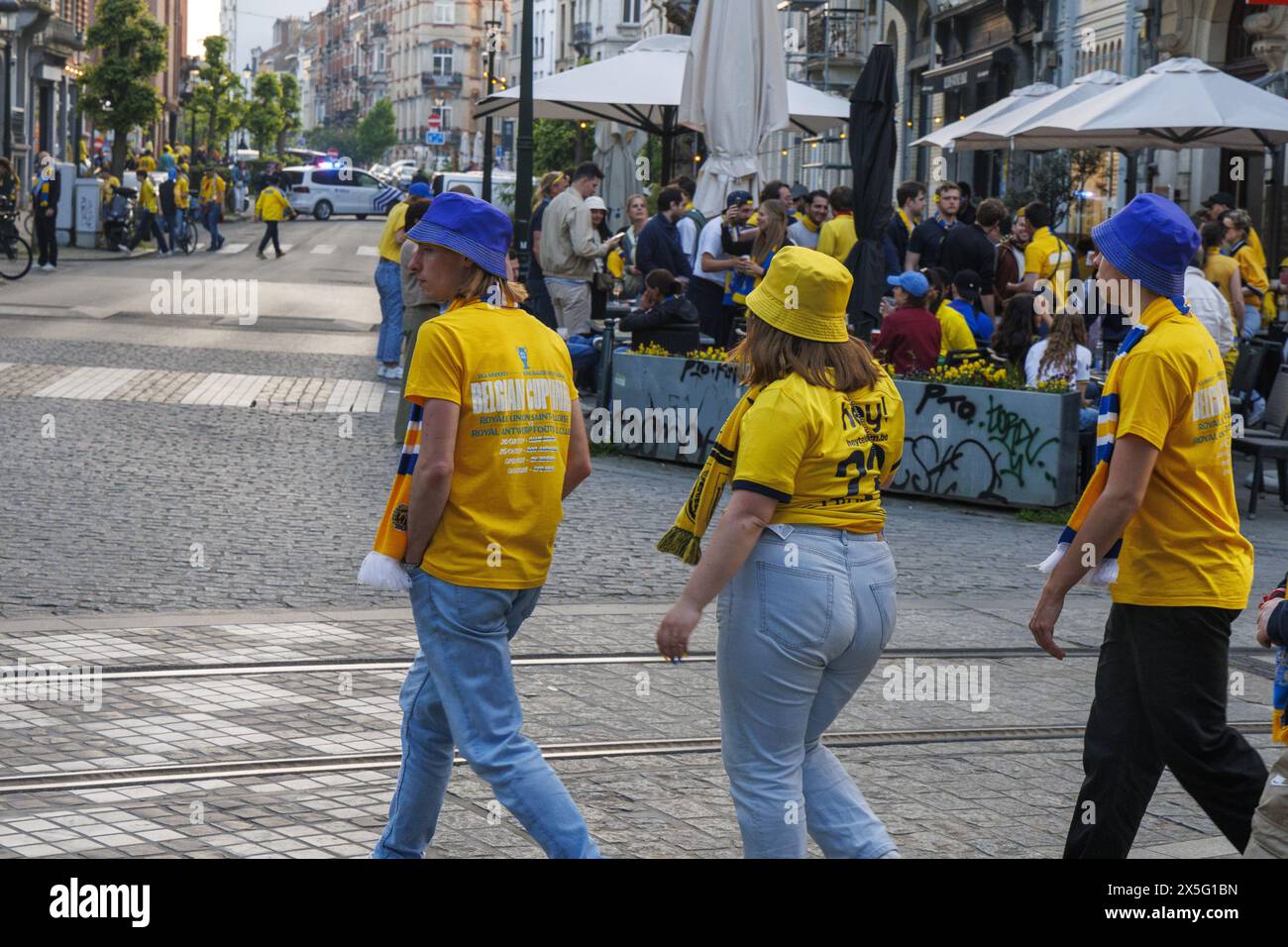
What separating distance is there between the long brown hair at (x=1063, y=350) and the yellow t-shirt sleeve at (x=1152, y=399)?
24.1 feet

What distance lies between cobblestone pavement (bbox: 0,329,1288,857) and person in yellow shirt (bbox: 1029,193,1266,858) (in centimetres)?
79

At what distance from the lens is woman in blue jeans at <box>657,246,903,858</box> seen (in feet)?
13.2

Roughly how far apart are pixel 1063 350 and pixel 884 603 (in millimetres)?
7741

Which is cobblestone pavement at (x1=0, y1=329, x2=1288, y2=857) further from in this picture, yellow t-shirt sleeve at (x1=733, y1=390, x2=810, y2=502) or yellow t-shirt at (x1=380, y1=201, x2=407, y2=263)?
yellow t-shirt at (x1=380, y1=201, x2=407, y2=263)

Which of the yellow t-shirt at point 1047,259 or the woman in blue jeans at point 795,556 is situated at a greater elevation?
the yellow t-shirt at point 1047,259

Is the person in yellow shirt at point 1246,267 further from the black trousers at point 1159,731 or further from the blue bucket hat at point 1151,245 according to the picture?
the black trousers at point 1159,731

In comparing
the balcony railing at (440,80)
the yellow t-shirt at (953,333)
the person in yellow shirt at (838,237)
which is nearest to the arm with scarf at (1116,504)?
the yellow t-shirt at (953,333)

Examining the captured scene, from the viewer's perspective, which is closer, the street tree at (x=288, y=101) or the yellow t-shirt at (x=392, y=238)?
the yellow t-shirt at (x=392, y=238)

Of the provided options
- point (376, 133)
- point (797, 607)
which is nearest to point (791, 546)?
point (797, 607)

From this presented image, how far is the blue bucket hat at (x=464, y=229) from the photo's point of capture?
439 cm

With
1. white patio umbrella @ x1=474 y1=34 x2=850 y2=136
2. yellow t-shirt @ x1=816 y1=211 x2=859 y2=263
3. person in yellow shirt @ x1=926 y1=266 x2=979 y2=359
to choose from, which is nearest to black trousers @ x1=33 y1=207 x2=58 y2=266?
white patio umbrella @ x1=474 y1=34 x2=850 y2=136

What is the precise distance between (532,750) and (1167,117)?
39.5ft
